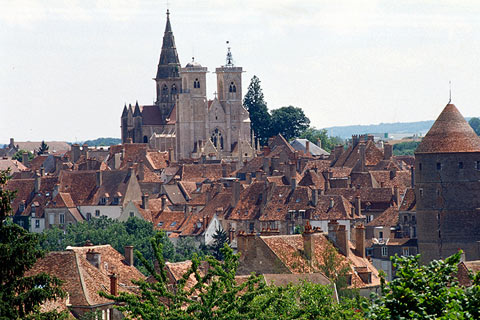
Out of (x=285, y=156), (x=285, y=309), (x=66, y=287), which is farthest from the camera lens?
(x=285, y=156)

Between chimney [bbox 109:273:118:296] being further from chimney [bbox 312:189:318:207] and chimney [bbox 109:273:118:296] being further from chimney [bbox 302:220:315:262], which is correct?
chimney [bbox 312:189:318:207]

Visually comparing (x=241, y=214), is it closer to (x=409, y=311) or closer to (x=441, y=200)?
(x=441, y=200)

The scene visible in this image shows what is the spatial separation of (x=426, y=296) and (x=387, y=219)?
81.6 m

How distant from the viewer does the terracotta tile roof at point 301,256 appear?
206ft

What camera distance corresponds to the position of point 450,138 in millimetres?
97812

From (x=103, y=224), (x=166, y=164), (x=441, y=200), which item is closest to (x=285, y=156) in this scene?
(x=166, y=164)

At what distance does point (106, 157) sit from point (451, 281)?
154m

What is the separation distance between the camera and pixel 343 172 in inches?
5359

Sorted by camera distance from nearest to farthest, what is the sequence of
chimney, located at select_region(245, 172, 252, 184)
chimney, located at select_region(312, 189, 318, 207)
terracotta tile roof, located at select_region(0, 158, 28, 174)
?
1. chimney, located at select_region(312, 189, 318, 207)
2. chimney, located at select_region(245, 172, 252, 184)
3. terracotta tile roof, located at select_region(0, 158, 28, 174)

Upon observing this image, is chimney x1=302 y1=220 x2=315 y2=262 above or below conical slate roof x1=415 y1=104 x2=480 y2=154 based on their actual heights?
below

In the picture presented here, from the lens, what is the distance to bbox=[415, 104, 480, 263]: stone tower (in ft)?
315

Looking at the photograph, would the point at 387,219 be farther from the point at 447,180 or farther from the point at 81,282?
the point at 81,282

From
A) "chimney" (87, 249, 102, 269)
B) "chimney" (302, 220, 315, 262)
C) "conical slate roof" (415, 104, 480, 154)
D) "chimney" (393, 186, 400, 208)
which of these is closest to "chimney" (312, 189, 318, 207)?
"chimney" (393, 186, 400, 208)

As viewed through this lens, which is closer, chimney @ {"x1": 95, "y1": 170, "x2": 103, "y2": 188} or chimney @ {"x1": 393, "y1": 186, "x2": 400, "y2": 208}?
chimney @ {"x1": 393, "y1": 186, "x2": 400, "y2": 208}
